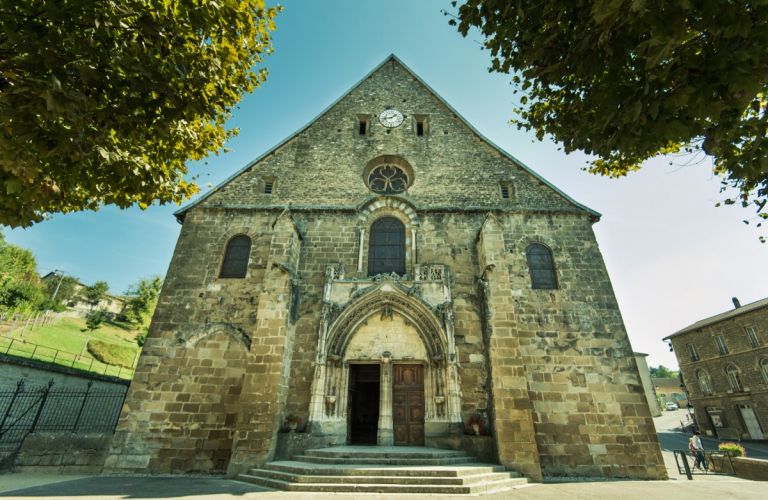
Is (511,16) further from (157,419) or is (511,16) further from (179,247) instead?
(157,419)

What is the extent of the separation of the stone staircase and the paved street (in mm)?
290

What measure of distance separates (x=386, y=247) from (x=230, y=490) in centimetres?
758

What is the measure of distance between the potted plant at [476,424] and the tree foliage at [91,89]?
8783mm

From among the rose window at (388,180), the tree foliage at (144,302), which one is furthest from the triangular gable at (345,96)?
the tree foliage at (144,302)

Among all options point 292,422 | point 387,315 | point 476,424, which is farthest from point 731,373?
point 292,422

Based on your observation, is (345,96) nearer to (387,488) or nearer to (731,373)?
(387,488)

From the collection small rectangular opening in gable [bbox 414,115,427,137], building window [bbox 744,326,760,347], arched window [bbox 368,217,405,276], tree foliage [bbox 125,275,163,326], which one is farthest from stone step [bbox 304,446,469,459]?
tree foliage [bbox 125,275,163,326]

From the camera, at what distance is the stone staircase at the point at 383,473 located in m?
6.65

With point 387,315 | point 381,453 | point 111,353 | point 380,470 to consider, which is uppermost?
point 111,353

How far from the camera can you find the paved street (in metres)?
6.18

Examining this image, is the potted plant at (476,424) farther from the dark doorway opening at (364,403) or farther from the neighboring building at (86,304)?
the neighboring building at (86,304)

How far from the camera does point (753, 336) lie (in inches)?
1006

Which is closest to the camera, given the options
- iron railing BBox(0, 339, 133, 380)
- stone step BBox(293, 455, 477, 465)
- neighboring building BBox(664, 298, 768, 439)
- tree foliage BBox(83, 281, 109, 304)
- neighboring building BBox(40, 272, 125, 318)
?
stone step BBox(293, 455, 477, 465)

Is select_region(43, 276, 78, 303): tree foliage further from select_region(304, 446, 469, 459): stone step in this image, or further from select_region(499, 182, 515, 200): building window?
select_region(499, 182, 515, 200): building window
